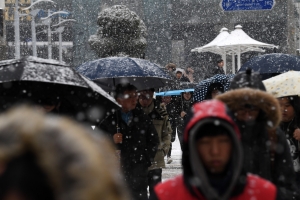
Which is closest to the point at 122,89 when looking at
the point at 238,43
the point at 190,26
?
the point at 238,43

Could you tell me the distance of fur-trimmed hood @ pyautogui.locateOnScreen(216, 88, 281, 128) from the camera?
4398mm

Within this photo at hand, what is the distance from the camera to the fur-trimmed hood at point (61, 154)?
120 centimetres

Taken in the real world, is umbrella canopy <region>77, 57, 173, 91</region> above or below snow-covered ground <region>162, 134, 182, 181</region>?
above

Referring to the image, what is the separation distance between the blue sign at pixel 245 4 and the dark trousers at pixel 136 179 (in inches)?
731

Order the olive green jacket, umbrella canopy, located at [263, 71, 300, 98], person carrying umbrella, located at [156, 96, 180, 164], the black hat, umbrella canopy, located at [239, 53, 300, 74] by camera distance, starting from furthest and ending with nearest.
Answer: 1. person carrying umbrella, located at [156, 96, 180, 164]
2. umbrella canopy, located at [239, 53, 300, 74]
3. the olive green jacket
4. umbrella canopy, located at [263, 71, 300, 98]
5. the black hat

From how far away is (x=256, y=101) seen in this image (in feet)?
14.6

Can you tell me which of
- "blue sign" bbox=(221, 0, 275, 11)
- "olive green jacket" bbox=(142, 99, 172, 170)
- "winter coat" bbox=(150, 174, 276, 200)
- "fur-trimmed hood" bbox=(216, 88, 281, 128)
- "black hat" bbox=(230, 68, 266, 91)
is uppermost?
"blue sign" bbox=(221, 0, 275, 11)

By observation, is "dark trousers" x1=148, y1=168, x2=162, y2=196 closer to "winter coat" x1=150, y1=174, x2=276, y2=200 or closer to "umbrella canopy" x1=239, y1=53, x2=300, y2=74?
"umbrella canopy" x1=239, y1=53, x2=300, y2=74

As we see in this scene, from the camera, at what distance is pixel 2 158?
1.22 meters

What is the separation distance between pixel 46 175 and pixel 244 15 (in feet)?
139

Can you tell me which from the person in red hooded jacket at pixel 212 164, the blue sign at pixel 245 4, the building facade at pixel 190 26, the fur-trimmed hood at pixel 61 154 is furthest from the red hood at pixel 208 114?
the building facade at pixel 190 26

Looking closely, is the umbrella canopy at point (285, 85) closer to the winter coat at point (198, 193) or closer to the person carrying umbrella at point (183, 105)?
the winter coat at point (198, 193)

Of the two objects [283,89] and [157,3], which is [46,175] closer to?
[283,89]

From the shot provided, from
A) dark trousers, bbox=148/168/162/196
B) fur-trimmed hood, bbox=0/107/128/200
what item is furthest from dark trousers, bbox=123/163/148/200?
fur-trimmed hood, bbox=0/107/128/200
